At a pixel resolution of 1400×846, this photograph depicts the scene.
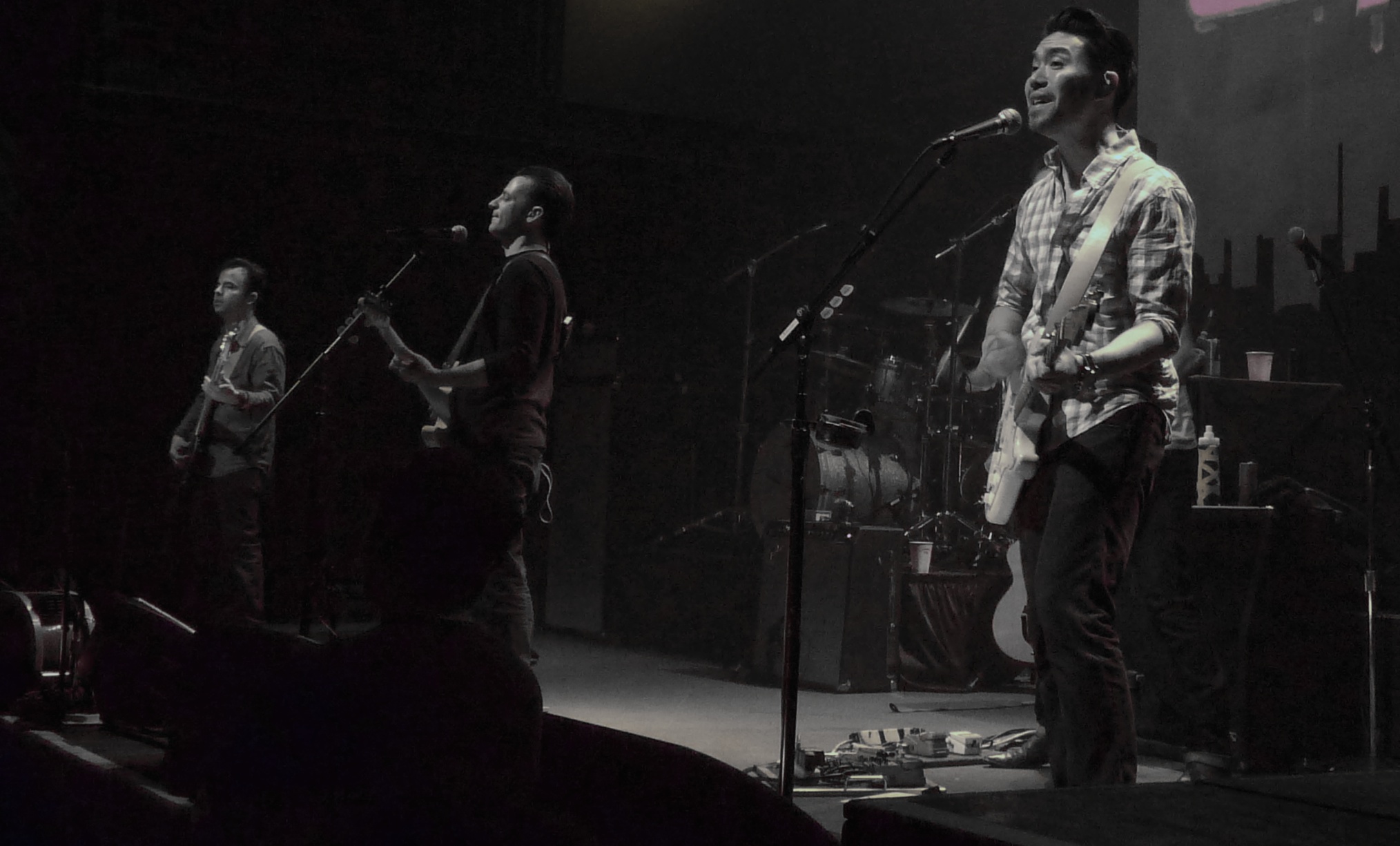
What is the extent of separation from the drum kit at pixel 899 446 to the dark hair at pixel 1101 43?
12.8ft

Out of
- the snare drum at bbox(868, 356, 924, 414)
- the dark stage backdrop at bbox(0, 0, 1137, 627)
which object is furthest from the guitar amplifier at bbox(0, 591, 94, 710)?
the snare drum at bbox(868, 356, 924, 414)

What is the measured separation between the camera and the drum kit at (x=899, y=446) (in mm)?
7219

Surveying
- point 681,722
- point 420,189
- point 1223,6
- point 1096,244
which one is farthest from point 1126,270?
point 420,189

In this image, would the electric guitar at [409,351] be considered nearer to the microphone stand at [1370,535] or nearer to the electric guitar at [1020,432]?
the electric guitar at [1020,432]

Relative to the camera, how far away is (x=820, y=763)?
13.0 ft

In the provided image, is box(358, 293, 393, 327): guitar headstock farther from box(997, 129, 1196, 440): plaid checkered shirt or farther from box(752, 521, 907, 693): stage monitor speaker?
box(752, 521, 907, 693): stage monitor speaker

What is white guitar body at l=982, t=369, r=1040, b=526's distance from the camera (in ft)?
9.46

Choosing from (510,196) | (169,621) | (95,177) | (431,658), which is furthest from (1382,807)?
(95,177)

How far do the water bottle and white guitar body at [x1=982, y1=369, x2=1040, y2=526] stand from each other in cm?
181

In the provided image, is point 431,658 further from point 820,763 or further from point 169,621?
point 820,763

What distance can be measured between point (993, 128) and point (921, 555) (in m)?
4.37

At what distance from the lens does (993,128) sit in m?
3.03

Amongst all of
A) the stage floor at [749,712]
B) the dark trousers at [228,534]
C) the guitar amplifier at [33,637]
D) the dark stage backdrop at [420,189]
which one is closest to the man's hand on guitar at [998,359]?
the stage floor at [749,712]

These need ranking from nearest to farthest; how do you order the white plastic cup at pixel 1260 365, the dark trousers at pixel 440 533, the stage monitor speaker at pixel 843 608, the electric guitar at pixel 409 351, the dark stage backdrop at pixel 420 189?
the dark trousers at pixel 440 533
the electric guitar at pixel 409 351
the white plastic cup at pixel 1260 365
the stage monitor speaker at pixel 843 608
the dark stage backdrop at pixel 420 189
